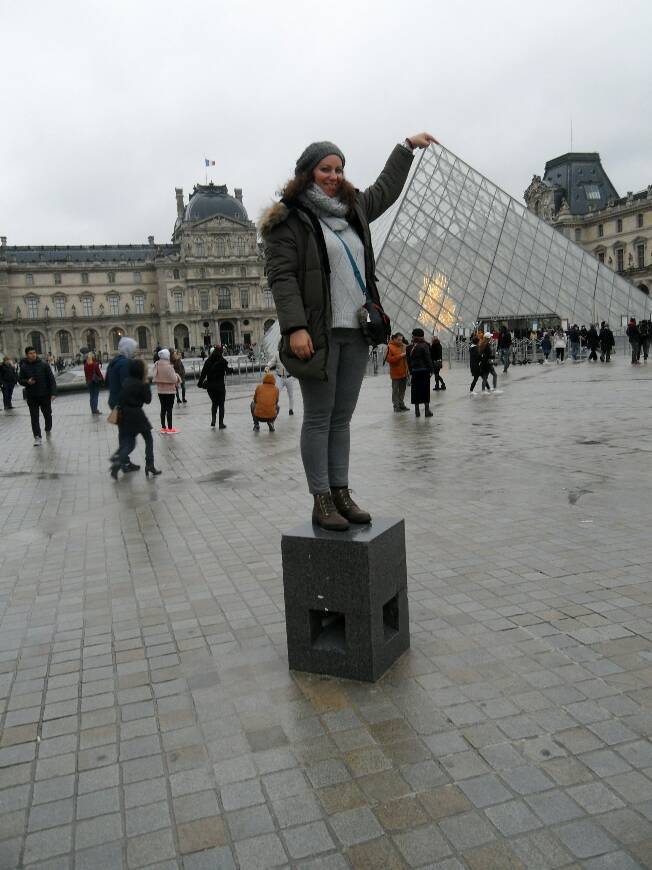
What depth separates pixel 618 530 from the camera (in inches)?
184

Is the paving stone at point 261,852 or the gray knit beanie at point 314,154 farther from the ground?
the gray knit beanie at point 314,154

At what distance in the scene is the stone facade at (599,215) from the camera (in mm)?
62375

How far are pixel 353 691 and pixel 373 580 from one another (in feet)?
1.45

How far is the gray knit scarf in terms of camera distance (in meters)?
2.79

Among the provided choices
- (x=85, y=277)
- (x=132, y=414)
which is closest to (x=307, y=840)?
(x=132, y=414)

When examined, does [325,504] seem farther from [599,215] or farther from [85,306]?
[85,306]

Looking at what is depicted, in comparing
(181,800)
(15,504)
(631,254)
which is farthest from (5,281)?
(181,800)

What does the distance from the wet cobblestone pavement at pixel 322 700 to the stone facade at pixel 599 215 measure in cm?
6275

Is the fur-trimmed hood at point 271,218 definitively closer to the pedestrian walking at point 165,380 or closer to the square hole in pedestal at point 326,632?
the square hole in pedestal at point 326,632

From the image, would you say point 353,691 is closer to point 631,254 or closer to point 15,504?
point 15,504

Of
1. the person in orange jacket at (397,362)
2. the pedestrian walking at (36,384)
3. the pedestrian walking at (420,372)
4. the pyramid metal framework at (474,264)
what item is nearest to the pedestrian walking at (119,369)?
the pedestrian walking at (36,384)

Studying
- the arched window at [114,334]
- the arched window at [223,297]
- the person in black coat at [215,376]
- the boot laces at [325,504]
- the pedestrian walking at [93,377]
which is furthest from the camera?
the arched window at [223,297]

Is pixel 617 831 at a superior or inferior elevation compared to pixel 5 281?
inferior

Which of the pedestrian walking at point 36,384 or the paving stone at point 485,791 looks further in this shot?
the pedestrian walking at point 36,384
